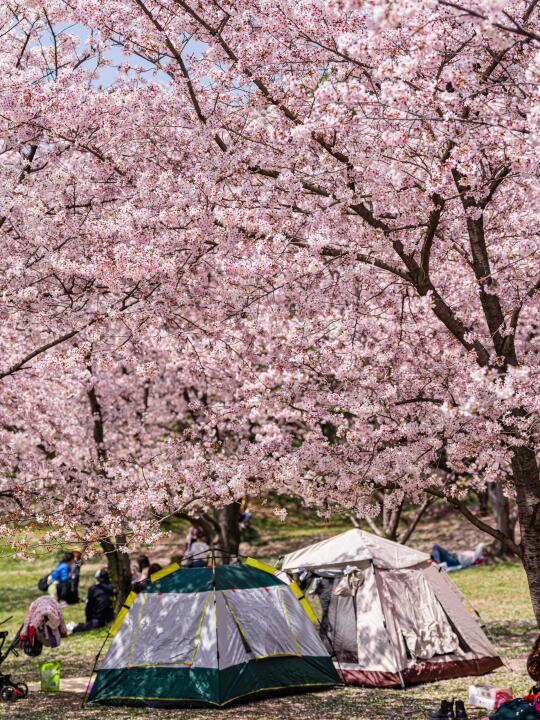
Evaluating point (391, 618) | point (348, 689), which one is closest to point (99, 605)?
point (348, 689)

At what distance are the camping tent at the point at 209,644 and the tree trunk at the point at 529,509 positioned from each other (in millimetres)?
3765

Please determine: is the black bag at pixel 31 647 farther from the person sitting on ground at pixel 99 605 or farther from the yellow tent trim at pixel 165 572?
the person sitting on ground at pixel 99 605

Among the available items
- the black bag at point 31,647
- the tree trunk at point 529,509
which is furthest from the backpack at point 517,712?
the black bag at point 31,647

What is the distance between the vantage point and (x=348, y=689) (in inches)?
465

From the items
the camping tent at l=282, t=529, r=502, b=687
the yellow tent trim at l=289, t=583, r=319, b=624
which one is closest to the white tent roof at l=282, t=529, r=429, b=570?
the camping tent at l=282, t=529, r=502, b=687

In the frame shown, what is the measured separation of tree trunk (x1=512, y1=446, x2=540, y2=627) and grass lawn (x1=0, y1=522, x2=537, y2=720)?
1.85 meters

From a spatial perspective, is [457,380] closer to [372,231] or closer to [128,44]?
[372,231]

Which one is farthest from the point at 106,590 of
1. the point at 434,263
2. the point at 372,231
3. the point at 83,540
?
the point at 372,231

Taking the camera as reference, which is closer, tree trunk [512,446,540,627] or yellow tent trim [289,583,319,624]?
tree trunk [512,446,540,627]

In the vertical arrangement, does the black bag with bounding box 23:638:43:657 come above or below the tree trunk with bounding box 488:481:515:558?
below

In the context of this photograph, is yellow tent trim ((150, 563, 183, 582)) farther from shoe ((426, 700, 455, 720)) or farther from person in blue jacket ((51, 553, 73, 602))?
person in blue jacket ((51, 553, 73, 602))

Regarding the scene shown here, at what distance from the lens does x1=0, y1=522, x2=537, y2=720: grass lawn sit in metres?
10.3

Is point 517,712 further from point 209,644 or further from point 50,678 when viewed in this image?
point 50,678

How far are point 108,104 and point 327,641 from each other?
8.10 m
